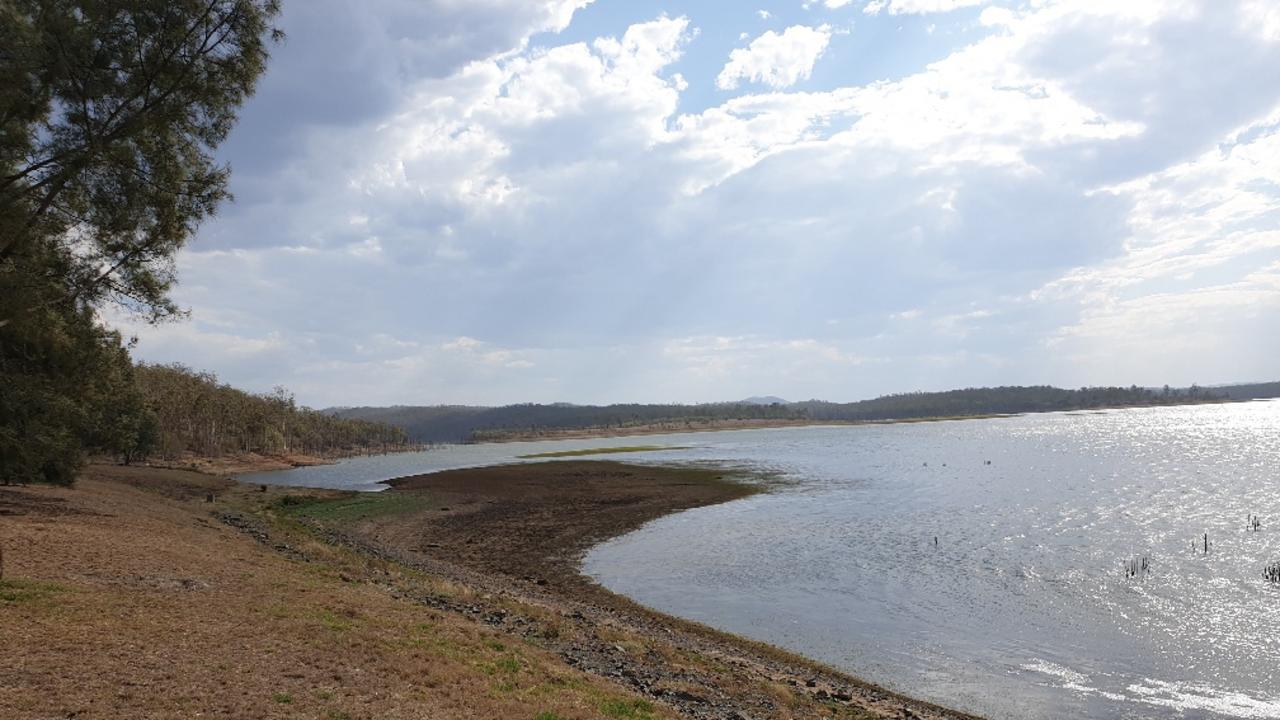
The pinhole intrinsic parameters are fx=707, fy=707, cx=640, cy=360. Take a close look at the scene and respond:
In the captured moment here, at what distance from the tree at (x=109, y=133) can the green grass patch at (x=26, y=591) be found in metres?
7.82

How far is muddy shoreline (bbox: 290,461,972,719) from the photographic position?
A: 52.7 feet

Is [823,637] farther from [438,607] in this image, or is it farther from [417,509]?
[417,509]

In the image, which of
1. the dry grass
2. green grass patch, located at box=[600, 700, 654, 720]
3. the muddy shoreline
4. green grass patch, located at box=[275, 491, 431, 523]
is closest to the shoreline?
green grass patch, located at box=[275, 491, 431, 523]

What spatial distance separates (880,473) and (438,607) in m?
66.8

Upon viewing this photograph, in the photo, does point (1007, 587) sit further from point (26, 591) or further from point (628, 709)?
point (26, 591)

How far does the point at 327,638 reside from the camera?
13.8 m

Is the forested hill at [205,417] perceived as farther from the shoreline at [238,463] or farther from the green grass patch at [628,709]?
the green grass patch at [628,709]

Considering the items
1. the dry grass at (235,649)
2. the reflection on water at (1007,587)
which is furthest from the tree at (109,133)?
the reflection on water at (1007,587)

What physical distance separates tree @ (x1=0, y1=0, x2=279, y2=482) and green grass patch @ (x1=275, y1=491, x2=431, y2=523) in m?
31.4

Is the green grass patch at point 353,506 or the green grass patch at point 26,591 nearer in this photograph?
the green grass patch at point 26,591

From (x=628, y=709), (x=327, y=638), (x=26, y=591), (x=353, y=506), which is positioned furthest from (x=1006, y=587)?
(x=353, y=506)

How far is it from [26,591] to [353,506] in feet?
151

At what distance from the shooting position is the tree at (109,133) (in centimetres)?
1650

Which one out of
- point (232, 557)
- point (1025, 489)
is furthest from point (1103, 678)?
point (1025, 489)
